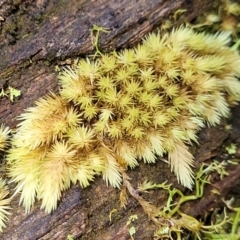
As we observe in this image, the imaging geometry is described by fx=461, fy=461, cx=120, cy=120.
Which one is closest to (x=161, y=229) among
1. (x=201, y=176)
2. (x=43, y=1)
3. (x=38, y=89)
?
(x=201, y=176)

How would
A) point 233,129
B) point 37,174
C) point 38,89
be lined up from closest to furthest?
1. point 37,174
2. point 38,89
3. point 233,129

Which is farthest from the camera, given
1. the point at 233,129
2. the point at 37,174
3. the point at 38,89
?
the point at 233,129

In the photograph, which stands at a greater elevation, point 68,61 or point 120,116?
point 68,61

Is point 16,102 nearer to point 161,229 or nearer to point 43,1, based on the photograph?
point 43,1
